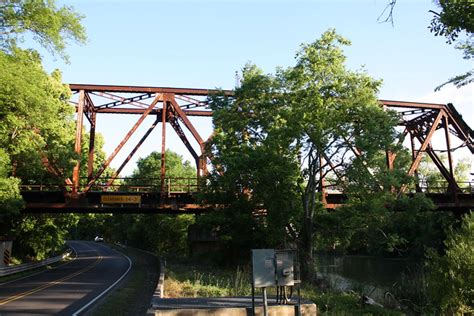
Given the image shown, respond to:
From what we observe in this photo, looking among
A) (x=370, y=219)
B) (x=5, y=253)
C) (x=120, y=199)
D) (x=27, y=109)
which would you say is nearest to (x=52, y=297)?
(x=27, y=109)

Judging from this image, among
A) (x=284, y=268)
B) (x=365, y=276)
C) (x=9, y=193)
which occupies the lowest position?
(x=365, y=276)

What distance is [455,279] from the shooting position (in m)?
15.4

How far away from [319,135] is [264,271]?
55.7ft

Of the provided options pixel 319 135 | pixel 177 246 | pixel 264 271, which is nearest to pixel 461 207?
pixel 319 135

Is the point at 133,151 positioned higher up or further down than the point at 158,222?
higher up

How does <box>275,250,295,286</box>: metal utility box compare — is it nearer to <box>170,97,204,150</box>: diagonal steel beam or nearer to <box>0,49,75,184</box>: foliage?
<box>0,49,75,184</box>: foliage

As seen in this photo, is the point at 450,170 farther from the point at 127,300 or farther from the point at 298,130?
the point at 127,300

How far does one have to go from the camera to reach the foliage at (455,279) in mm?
15047

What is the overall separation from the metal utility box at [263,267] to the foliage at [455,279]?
9489 mm

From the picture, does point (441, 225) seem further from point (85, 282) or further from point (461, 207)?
point (85, 282)

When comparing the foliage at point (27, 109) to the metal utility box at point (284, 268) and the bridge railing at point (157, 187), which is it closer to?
the bridge railing at point (157, 187)

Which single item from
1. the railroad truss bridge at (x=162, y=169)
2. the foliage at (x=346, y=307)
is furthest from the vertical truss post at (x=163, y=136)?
the foliage at (x=346, y=307)

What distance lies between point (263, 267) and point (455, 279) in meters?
9.97

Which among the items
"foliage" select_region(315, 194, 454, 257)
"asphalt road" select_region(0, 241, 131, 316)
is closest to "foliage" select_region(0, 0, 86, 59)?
"asphalt road" select_region(0, 241, 131, 316)
